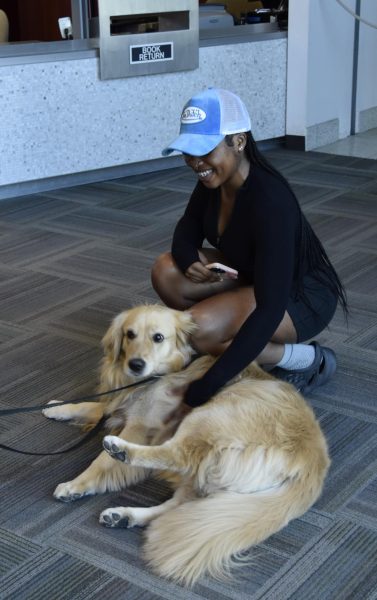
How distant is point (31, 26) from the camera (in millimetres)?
9094

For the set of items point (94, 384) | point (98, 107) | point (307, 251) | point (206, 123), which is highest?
point (206, 123)

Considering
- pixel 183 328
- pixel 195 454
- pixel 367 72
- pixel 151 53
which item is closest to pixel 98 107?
pixel 151 53

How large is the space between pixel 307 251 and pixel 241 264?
0.68 ft

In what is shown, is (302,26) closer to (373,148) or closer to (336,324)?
(373,148)

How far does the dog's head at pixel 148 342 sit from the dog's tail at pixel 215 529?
0.49 metres

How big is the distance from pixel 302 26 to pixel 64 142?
208 cm

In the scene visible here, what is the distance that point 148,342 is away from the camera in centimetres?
235

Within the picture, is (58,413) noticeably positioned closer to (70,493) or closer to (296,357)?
(70,493)

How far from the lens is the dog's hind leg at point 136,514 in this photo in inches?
80.7

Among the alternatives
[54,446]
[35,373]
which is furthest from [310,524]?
[35,373]

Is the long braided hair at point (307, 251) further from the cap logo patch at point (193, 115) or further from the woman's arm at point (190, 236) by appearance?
the woman's arm at point (190, 236)

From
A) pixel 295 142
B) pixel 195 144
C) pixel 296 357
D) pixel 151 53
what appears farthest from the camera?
pixel 295 142

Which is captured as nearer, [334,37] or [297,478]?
[297,478]

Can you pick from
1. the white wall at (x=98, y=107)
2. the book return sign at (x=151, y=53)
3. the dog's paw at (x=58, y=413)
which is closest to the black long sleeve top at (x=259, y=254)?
the dog's paw at (x=58, y=413)
